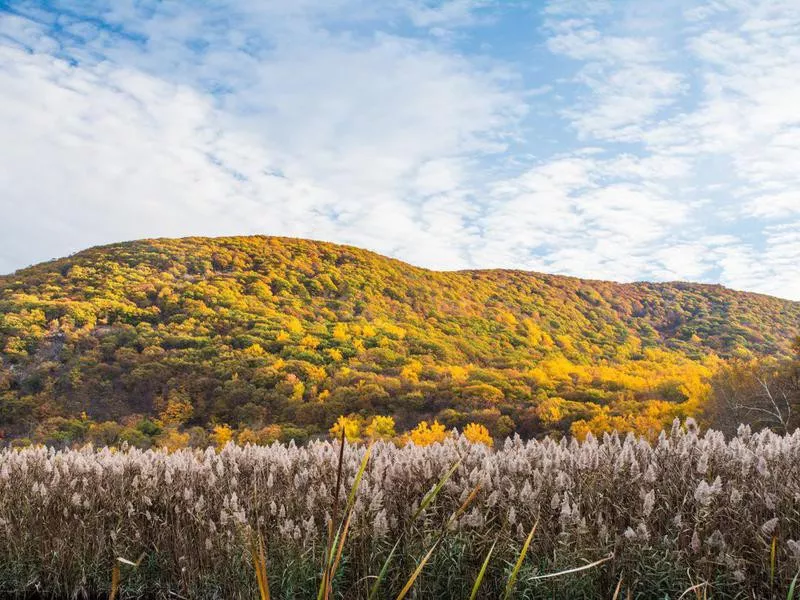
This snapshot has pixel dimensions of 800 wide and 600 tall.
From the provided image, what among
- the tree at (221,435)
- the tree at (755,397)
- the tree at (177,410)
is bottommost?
the tree at (221,435)

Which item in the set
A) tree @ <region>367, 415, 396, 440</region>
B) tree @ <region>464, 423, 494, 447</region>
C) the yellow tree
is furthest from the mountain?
tree @ <region>464, 423, 494, 447</region>

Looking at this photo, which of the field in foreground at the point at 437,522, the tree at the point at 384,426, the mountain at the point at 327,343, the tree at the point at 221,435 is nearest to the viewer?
the field in foreground at the point at 437,522

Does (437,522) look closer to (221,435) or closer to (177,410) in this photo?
(221,435)

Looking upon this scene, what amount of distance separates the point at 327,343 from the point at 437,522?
26277 millimetres

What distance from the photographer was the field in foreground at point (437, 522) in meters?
3.40

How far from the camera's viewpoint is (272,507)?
3.92 m

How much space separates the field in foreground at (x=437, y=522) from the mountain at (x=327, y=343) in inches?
496

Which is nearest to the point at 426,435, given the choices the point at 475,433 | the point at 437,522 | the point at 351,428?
the point at 475,433

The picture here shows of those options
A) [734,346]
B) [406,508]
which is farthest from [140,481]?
[734,346]

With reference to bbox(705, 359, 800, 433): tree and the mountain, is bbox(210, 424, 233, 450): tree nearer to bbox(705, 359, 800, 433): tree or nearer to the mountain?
the mountain

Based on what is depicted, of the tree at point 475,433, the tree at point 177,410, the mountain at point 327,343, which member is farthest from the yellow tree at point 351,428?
the tree at point 177,410

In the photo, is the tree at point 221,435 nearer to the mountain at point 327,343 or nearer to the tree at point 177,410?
the mountain at point 327,343

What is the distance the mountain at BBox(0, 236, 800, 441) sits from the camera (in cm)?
2138

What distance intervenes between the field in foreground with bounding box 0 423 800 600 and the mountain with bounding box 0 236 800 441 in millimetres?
12608
